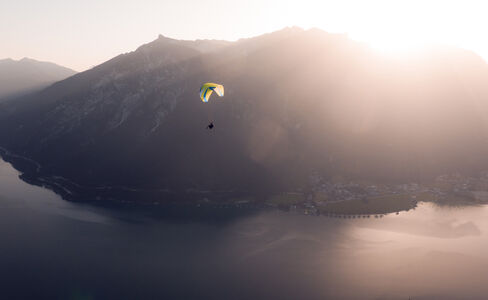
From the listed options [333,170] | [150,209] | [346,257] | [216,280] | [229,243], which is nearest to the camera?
[216,280]

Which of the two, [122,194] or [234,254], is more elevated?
[122,194]

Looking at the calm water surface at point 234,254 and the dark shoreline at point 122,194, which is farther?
the dark shoreline at point 122,194

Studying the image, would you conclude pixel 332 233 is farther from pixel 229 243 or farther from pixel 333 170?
pixel 333 170

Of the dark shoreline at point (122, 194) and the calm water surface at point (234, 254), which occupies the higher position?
the dark shoreline at point (122, 194)

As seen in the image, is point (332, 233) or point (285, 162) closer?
point (332, 233)

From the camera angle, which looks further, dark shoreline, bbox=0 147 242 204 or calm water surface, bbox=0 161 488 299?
dark shoreline, bbox=0 147 242 204

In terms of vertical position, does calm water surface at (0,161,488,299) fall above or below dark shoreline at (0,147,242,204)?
below

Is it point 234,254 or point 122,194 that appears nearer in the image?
point 234,254

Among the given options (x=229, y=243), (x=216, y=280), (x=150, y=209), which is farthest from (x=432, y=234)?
(x=150, y=209)
